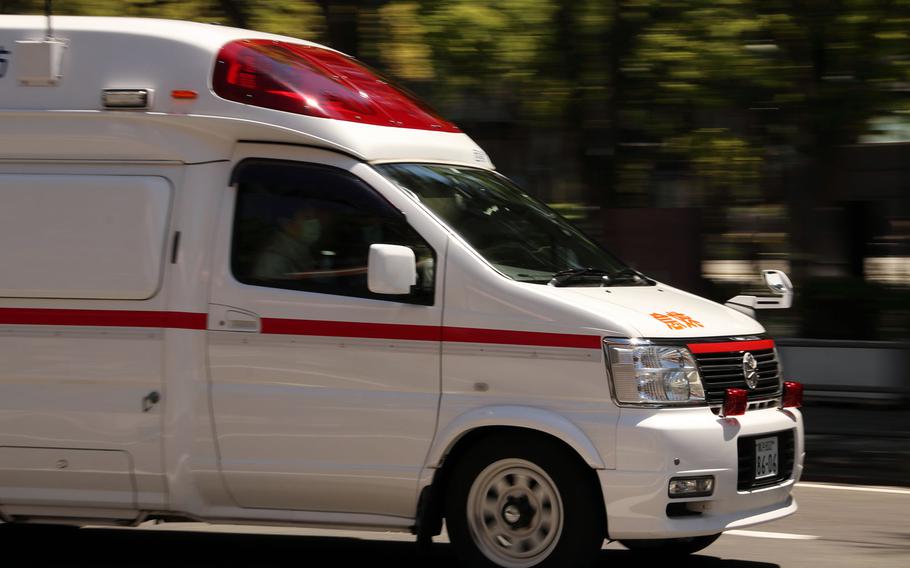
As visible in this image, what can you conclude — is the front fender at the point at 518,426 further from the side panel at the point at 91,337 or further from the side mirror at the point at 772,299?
the side mirror at the point at 772,299

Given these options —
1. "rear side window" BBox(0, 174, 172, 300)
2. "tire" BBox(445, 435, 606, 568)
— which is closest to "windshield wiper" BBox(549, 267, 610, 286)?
"tire" BBox(445, 435, 606, 568)

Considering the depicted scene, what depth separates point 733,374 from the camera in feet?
20.0

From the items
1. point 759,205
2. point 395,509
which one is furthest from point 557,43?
point 395,509

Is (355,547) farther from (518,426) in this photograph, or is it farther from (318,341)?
(518,426)

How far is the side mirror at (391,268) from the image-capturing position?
19.2ft

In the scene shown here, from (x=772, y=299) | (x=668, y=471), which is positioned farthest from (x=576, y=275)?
(x=772, y=299)

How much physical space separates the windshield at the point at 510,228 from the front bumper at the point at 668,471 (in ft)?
2.65

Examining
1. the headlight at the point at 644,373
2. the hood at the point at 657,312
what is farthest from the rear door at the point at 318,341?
the headlight at the point at 644,373

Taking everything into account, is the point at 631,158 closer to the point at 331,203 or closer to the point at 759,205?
the point at 759,205

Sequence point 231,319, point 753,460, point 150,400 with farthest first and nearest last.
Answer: point 150,400 → point 231,319 → point 753,460

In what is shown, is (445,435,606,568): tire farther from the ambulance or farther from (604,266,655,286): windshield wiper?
(604,266,655,286): windshield wiper

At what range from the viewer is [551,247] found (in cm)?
664

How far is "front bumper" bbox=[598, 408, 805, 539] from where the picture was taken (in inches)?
226

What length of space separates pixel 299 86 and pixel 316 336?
3.86ft
